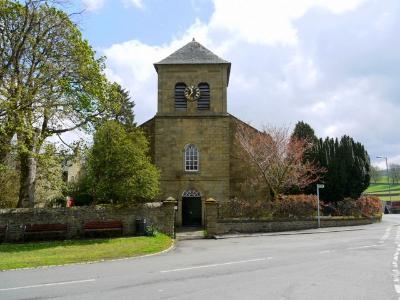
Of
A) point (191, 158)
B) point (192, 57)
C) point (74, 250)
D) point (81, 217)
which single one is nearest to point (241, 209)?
point (191, 158)

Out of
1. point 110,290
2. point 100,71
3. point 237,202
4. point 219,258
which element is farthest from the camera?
point 237,202

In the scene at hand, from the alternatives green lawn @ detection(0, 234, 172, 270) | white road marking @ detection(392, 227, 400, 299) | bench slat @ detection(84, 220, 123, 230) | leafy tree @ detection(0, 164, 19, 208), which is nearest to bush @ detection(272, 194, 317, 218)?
green lawn @ detection(0, 234, 172, 270)

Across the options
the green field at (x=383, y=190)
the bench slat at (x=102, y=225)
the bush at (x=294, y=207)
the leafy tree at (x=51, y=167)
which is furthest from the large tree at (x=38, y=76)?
the green field at (x=383, y=190)

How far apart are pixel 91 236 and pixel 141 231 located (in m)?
2.52

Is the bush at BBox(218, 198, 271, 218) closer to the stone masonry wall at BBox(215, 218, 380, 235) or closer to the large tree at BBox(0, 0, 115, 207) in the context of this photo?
the stone masonry wall at BBox(215, 218, 380, 235)

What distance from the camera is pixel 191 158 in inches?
1309

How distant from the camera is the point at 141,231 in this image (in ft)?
75.9

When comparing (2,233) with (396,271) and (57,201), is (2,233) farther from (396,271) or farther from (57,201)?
(396,271)

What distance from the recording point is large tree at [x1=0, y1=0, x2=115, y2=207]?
2095cm

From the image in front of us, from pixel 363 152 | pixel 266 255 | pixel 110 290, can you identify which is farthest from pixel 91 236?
pixel 363 152

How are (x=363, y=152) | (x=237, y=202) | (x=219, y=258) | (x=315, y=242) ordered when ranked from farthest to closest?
1. (x=363, y=152)
2. (x=237, y=202)
3. (x=315, y=242)
4. (x=219, y=258)

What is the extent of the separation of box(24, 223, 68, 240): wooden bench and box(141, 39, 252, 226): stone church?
1115 cm

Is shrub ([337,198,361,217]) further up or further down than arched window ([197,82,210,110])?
further down

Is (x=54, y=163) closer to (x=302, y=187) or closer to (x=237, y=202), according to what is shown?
(x=237, y=202)
